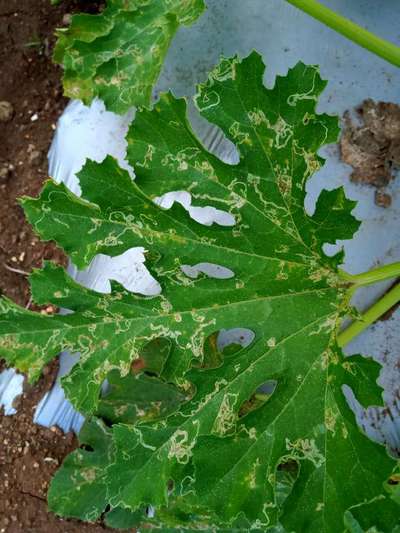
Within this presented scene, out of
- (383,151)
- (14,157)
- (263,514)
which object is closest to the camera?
(263,514)

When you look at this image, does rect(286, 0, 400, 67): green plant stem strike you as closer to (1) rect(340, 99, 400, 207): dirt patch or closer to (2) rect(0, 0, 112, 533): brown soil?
(1) rect(340, 99, 400, 207): dirt patch

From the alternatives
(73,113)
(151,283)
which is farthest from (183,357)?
(73,113)

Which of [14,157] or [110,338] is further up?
[110,338]

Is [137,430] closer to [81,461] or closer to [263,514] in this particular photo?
[263,514]

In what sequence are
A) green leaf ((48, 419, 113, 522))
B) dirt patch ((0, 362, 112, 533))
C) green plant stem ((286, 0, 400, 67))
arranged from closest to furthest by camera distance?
green plant stem ((286, 0, 400, 67)), green leaf ((48, 419, 113, 522)), dirt patch ((0, 362, 112, 533))

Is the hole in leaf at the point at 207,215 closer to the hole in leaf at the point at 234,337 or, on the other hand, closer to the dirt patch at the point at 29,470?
the hole in leaf at the point at 234,337

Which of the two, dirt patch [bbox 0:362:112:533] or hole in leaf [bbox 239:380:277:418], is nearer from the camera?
hole in leaf [bbox 239:380:277:418]

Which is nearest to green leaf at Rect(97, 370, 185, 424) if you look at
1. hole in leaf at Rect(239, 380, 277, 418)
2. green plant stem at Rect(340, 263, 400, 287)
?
hole in leaf at Rect(239, 380, 277, 418)
